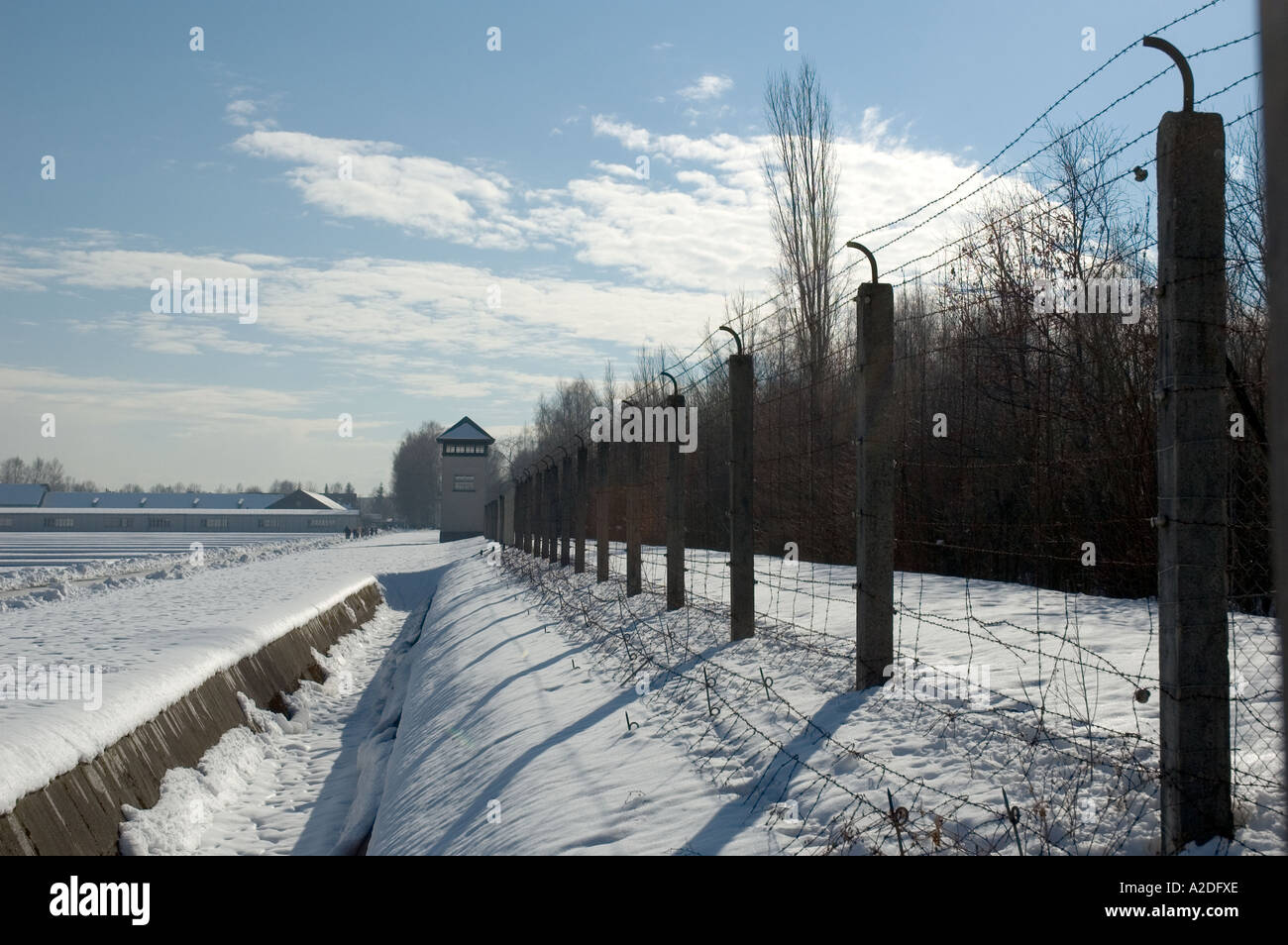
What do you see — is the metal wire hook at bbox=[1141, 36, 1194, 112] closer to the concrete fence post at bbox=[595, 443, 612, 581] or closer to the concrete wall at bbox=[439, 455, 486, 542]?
the concrete fence post at bbox=[595, 443, 612, 581]

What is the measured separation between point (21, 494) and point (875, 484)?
160 metres

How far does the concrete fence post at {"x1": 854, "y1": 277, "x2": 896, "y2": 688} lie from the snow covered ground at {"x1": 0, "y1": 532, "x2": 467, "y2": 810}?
5.45 metres

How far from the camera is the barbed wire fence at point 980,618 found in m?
4.40

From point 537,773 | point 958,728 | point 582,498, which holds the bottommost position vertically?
point 537,773

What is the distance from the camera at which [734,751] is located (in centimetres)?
598

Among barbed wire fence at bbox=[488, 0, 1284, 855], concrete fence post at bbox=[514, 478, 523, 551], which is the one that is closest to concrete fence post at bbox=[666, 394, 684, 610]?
barbed wire fence at bbox=[488, 0, 1284, 855]

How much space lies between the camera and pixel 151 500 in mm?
150375

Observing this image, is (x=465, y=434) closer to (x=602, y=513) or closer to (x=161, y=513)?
(x=602, y=513)

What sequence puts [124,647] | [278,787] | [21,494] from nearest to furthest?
[278,787]
[124,647]
[21,494]

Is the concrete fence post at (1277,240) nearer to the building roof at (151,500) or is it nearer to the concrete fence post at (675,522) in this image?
the concrete fence post at (675,522)

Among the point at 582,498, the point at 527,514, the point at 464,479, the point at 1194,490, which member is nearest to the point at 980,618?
the point at 1194,490

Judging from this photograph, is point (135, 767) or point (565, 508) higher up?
point (565, 508)

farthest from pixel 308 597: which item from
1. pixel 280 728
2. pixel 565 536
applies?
pixel 280 728
